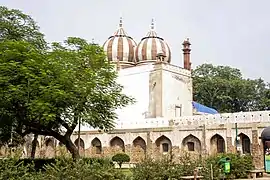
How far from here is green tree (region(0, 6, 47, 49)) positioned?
2036cm

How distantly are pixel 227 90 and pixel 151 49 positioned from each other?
52.6ft

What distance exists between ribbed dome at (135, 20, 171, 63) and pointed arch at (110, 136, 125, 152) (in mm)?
8667

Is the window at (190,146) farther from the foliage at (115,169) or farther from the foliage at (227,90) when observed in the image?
the foliage at (227,90)

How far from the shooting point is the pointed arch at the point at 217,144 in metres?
27.8

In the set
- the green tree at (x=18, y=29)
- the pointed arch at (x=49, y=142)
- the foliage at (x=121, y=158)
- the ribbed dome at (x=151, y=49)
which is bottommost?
the foliage at (x=121, y=158)

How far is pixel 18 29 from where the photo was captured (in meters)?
20.8

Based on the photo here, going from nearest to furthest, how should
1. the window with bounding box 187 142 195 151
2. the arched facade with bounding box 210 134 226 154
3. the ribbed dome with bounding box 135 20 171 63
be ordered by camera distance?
the arched facade with bounding box 210 134 226 154
the window with bounding box 187 142 195 151
the ribbed dome with bounding box 135 20 171 63

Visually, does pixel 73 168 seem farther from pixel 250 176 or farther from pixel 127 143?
pixel 127 143

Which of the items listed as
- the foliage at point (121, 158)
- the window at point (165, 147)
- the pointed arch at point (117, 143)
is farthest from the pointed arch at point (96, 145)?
the window at point (165, 147)

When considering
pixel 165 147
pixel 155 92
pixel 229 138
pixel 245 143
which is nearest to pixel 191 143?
pixel 165 147

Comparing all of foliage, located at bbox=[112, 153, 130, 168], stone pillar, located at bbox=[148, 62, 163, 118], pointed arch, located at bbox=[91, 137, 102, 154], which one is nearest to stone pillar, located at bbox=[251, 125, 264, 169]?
foliage, located at bbox=[112, 153, 130, 168]

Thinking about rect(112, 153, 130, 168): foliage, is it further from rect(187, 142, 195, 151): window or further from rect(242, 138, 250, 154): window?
rect(242, 138, 250, 154): window

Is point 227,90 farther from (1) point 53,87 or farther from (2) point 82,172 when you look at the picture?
(2) point 82,172

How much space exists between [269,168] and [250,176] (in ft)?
5.73
